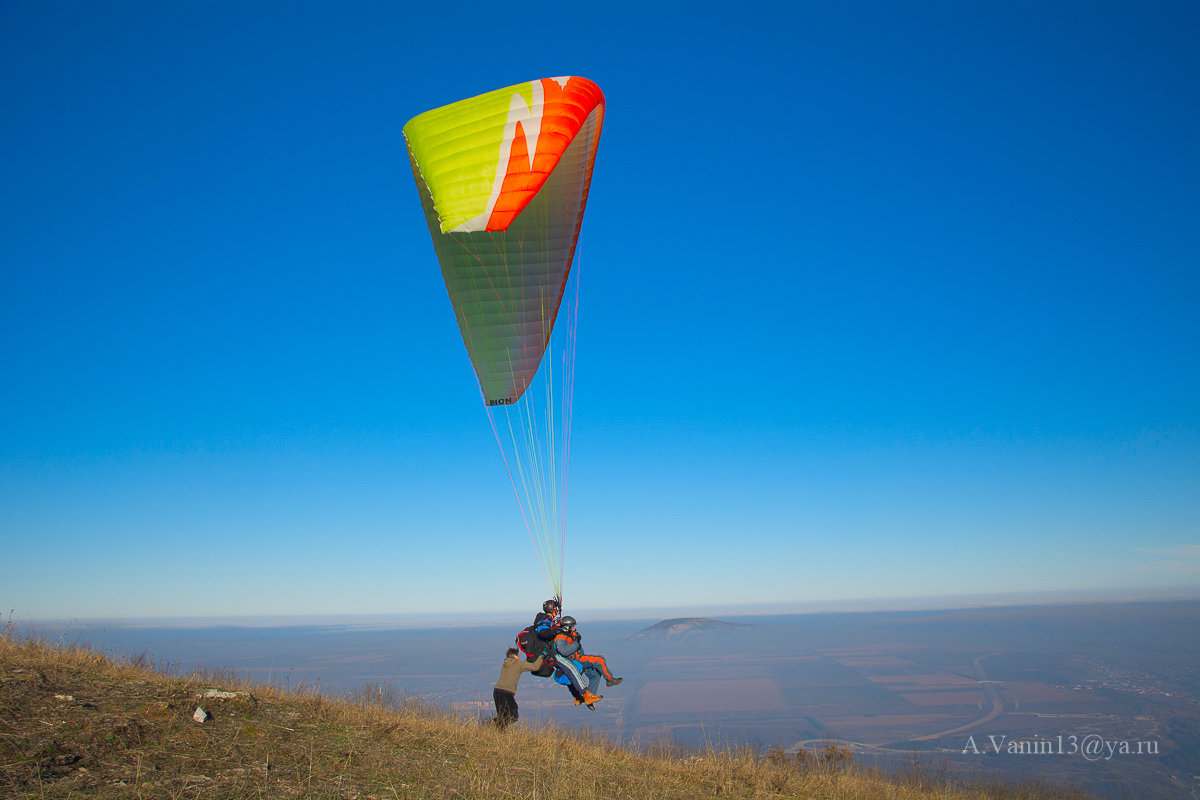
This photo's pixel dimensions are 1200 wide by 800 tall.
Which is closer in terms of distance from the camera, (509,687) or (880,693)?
(509,687)

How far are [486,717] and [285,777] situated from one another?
4.09 m

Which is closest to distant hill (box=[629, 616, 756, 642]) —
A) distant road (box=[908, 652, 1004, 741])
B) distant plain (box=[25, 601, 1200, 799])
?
distant plain (box=[25, 601, 1200, 799])

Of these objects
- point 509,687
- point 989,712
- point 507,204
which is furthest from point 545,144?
point 989,712

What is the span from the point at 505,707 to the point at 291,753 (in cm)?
344

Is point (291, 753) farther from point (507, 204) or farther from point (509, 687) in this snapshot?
point (507, 204)

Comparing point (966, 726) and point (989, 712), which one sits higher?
point (966, 726)

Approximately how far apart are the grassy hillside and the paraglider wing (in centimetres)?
486

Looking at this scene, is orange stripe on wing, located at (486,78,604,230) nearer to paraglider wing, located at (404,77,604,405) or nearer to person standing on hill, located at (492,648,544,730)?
paraglider wing, located at (404,77,604,405)

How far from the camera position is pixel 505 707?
8.41 m

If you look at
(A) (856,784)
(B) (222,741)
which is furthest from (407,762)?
(A) (856,784)

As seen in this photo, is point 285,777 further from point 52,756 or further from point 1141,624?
point 1141,624

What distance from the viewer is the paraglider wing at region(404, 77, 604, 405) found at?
6688 millimetres

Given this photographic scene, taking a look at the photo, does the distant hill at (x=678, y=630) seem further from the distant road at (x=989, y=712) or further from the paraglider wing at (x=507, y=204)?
the paraglider wing at (x=507, y=204)

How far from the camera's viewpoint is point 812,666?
97.9 metres
